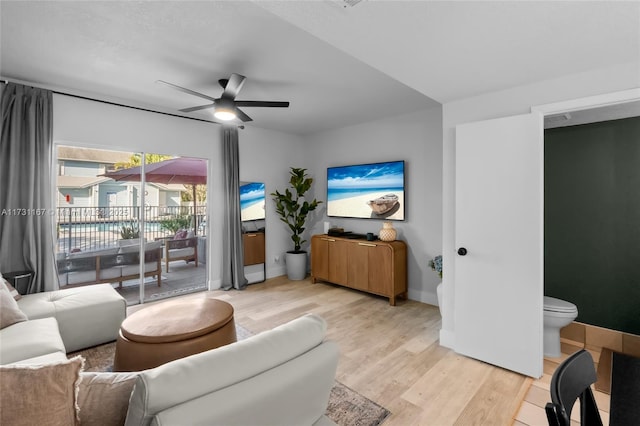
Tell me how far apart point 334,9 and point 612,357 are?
11.9 ft

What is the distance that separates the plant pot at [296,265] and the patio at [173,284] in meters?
1.39

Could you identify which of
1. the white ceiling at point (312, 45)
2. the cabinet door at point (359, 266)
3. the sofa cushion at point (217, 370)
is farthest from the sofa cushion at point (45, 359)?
the cabinet door at point (359, 266)

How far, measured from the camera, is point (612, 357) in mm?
2686

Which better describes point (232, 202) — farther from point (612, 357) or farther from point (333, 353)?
point (612, 357)

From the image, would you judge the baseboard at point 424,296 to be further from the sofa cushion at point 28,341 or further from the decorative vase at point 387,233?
the sofa cushion at point 28,341

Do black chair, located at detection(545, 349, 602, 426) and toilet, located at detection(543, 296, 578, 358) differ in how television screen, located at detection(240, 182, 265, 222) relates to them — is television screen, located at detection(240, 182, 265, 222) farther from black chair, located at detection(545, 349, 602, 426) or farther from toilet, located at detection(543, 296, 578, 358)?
black chair, located at detection(545, 349, 602, 426)

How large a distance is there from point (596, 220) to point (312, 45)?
3.16m

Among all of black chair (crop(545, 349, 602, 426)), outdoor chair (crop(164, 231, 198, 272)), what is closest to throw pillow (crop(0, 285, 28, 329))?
outdoor chair (crop(164, 231, 198, 272))

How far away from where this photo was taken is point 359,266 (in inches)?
171

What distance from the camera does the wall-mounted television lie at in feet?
14.5

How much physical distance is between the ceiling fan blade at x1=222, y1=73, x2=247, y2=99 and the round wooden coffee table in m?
1.97

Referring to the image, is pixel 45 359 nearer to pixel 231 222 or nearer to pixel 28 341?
pixel 28 341

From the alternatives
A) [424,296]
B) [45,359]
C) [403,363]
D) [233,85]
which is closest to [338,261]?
[424,296]

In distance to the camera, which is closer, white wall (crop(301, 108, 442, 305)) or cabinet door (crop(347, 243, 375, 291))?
white wall (crop(301, 108, 442, 305))
